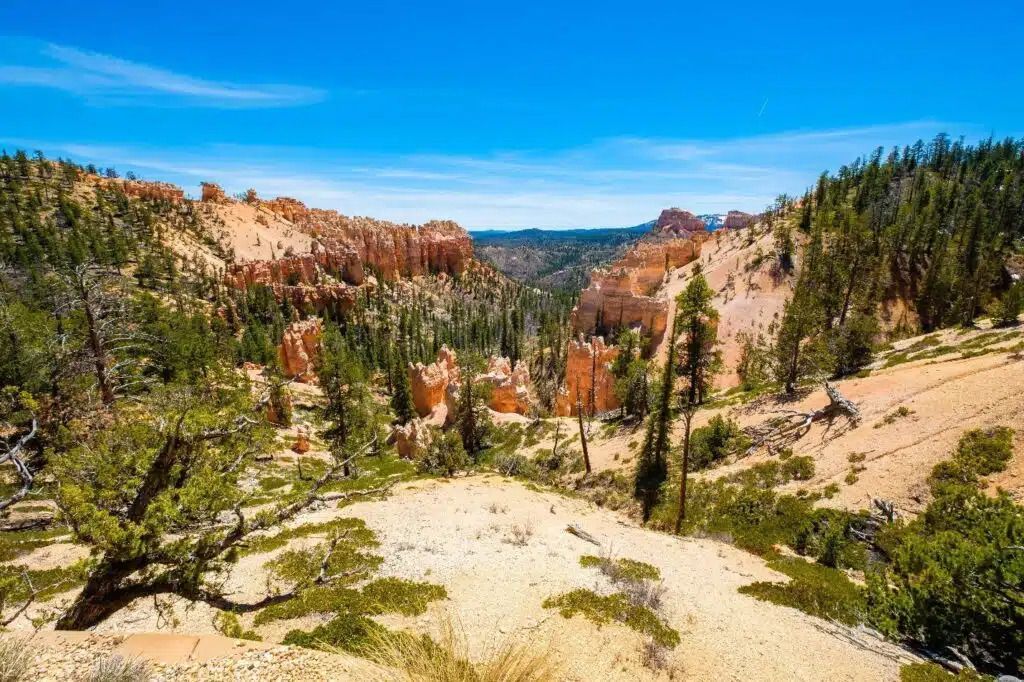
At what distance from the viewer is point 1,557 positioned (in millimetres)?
15305

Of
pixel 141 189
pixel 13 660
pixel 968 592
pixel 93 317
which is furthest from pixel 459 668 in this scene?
pixel 141 189

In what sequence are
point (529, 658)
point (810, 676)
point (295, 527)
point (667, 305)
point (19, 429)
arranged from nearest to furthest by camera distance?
1. point (529, 658)
2. point (810, 676)
3. point (295, 527)
4. point (19, 429)
5. point (667, 305)

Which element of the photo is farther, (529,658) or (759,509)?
(759,509)

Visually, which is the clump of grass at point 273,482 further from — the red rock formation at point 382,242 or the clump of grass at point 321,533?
the red rock formation at point 382,242

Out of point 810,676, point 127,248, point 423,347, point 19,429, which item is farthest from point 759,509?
point 127,248

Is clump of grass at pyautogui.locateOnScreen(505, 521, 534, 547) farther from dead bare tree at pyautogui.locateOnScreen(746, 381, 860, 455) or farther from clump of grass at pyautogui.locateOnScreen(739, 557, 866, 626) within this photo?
dead bare tree at pyautogui.locateOnScreen(746, 381, 860, 455)

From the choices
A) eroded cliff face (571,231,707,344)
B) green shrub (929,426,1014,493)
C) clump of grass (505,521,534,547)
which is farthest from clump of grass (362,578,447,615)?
eroded cliff face (571,231,707,344)

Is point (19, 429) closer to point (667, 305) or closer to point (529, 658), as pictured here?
point (529, 658)

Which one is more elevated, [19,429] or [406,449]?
[19,429]

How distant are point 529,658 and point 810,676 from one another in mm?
6778

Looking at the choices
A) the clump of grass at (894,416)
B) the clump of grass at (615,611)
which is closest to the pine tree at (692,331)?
the clump of grass at (894,416)

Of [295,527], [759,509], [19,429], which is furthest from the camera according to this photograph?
[19,429]

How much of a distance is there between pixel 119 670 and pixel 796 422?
1187 inches

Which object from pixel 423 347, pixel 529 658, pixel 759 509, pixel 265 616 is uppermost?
pixel 529 658
